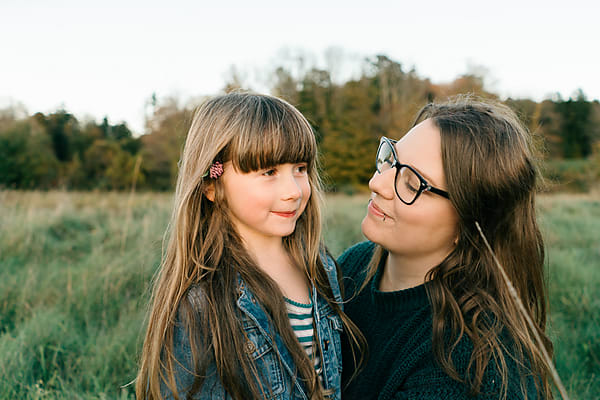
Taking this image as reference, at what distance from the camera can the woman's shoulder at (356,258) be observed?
7.31 feet

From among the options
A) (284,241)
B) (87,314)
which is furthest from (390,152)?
(87,314)

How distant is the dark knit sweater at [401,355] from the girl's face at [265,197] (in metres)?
0.57

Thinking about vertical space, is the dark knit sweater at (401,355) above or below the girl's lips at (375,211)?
below

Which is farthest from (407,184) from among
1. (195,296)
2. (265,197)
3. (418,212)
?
(195,296)

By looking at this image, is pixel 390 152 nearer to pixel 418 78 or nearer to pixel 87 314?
pixel 87 314

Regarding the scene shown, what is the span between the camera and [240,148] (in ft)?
5.37

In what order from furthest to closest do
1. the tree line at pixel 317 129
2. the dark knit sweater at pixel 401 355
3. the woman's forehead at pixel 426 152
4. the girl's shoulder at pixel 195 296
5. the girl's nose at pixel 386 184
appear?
the tree line at pixel 317 129, the girl's nose at pixel 386 184, the woman's forehead at pixel 426 152, the girl's shoulder at pixel 195 296, the dark knit sweater at pixel 401 355

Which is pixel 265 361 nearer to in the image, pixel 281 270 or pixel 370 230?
pixel 281 270

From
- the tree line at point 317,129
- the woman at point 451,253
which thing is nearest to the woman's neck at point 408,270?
the woman at point 451,253

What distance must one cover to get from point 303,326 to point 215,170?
0.77 meters

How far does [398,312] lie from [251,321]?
0.65 meters

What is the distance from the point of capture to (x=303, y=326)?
1740 mm

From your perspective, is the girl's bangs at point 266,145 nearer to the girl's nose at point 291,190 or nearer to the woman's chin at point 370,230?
the girl's nose at point 291,190

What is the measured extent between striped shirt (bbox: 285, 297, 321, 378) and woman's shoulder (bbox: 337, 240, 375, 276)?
54 centimetres
